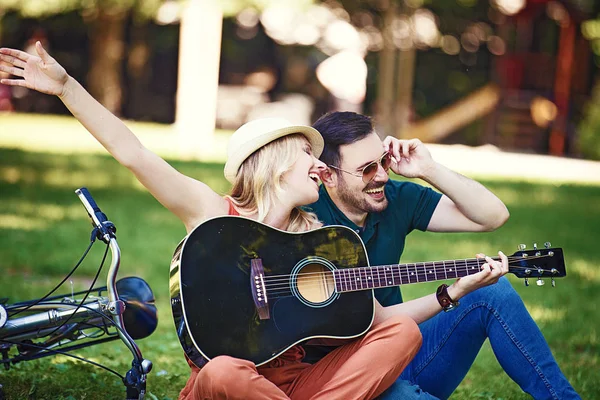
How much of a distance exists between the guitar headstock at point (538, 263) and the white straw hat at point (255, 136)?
100 centimetres

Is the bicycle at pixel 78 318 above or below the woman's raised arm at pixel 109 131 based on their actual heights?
below

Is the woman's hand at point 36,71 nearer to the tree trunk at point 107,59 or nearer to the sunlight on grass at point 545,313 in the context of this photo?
the sunlight on grass at point 545,313

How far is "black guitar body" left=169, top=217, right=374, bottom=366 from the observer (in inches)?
124

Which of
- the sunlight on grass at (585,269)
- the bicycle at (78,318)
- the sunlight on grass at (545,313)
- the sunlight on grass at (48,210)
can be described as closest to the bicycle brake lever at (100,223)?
the bicycle at (78,318)

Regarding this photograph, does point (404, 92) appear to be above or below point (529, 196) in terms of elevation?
above

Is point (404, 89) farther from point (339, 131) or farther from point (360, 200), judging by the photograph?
point (360, 200)

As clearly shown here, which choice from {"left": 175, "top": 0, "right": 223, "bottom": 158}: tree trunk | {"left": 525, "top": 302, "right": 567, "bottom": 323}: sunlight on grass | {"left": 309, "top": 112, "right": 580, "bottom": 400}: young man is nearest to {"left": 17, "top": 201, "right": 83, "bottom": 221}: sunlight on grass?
{"left": 525, "top": 302, "right": 567, "bottom": 323}: sunlight on grass

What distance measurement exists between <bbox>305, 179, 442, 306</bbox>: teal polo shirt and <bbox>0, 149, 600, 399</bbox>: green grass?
1.13 meters

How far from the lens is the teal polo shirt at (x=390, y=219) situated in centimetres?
380

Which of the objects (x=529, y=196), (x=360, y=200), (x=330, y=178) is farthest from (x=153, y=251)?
(x=529, y=196)

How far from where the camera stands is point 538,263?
11.8 feet

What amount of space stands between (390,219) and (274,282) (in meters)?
0.81

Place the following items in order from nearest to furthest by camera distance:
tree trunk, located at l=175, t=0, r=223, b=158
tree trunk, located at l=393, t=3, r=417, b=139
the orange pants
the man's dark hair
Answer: the orange pants → the man's dark hair → tree trunk, located at l=175, t=0, r=223, b=158 → tree trunk, located at l=393, t=3, r=417, b=139

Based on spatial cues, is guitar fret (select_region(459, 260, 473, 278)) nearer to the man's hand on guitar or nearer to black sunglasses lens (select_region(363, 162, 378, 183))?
the man's hand on guitar
